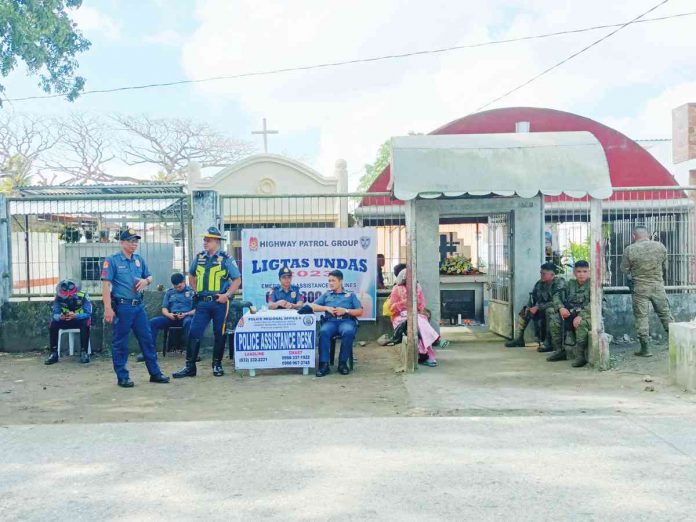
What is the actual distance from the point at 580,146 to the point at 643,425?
368cm

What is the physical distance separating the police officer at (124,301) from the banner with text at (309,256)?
2.43m

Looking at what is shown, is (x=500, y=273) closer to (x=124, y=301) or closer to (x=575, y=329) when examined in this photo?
(x=575, y=329)

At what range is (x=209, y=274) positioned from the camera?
8.06 metres

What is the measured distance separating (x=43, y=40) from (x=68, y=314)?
7504 millimetres

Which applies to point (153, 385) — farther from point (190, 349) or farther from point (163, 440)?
point (163, 440)

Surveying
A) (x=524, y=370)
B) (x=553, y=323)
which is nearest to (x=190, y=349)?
(x=524, y=370)

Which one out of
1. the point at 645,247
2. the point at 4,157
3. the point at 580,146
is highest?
the point at 4,157

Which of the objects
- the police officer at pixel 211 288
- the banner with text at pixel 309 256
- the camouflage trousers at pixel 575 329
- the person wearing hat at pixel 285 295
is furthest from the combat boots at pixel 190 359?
the camouflage trousers at pixel 575 329

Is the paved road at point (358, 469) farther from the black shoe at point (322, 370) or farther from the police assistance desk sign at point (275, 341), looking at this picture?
the police assistance desk sign at point (275, 341)

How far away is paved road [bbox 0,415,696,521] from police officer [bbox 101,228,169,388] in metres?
1.72

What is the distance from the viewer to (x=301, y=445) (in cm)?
525

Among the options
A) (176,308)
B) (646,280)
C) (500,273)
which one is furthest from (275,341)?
(646,280)

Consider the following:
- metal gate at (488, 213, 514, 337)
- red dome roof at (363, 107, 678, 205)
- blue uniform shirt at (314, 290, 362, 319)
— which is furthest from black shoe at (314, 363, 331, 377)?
red dome roof at (363, 107, 678, 205)

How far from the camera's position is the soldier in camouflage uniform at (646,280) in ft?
29.7
